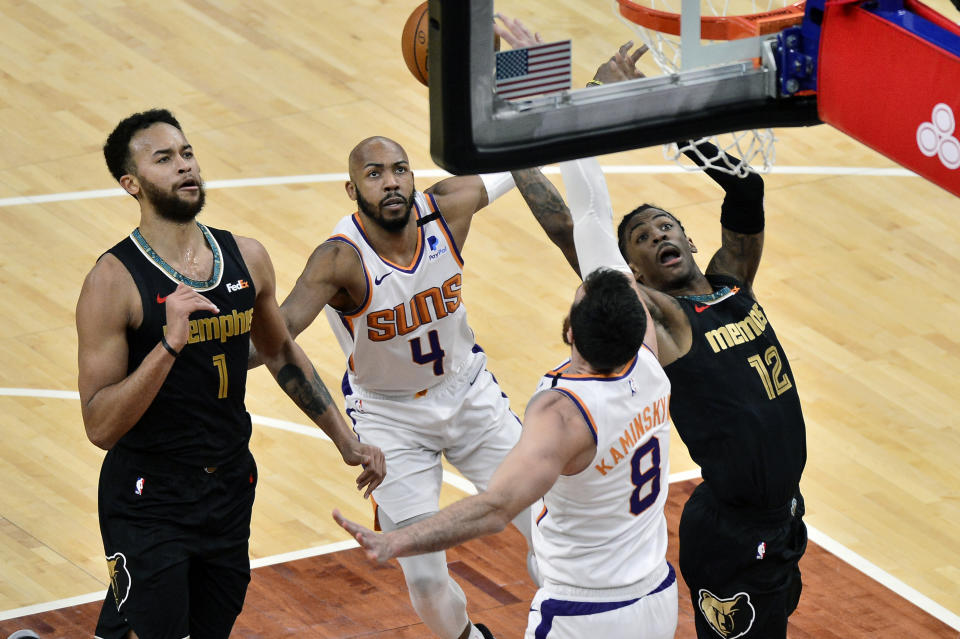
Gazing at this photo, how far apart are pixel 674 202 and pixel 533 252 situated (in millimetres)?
1043

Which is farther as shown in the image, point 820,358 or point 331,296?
point 820,358

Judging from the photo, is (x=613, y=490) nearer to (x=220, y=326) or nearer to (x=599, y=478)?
(x=599, y=478)

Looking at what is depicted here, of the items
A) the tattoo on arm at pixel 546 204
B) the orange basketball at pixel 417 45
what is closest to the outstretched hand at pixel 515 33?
the tattoo on arm at pixel 546 204

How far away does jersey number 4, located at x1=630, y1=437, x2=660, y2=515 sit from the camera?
5.36 metres

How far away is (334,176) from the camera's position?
1096cm

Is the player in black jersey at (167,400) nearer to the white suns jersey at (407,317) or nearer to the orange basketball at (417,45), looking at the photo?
the white suns jersey at (407,317)

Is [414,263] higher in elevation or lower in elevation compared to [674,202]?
higher

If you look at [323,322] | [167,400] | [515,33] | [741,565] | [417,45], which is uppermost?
[515,33]

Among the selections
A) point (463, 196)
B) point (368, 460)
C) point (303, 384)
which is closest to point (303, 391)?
point (303, 384)

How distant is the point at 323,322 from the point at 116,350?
13.9 feet

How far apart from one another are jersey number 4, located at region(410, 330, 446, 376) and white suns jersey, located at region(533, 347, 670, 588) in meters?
1.39

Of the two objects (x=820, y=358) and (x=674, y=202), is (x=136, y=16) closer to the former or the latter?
(x=674, y=202)

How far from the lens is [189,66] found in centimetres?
1209

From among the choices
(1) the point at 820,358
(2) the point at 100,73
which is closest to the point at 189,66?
(2) the point at 100,73
